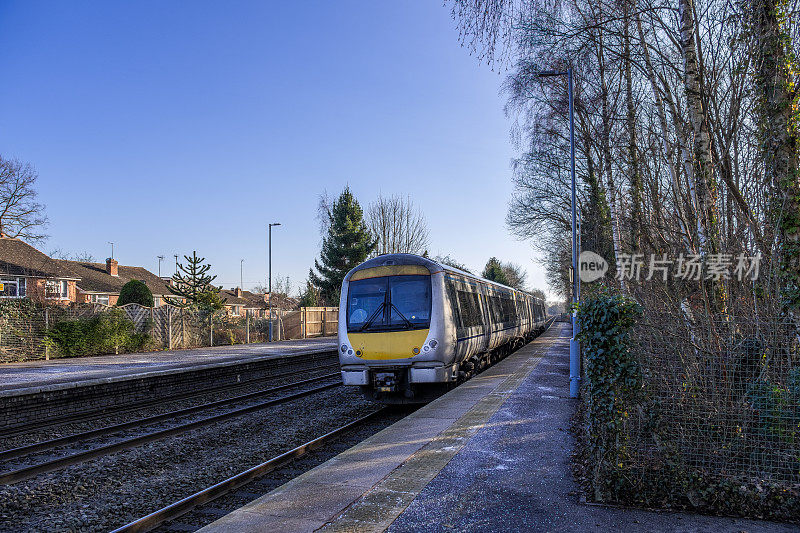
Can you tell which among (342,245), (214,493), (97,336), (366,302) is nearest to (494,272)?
(342,245)

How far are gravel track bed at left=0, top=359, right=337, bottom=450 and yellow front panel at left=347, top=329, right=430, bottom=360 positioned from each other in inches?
198

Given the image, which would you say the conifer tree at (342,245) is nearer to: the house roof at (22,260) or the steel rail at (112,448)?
the house roof at (22,260)

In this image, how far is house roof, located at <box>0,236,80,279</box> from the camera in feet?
113

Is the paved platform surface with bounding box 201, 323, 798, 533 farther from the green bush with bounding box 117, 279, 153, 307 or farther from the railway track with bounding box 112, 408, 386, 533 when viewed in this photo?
the green bush with bounding box 117, 279, 153, 307

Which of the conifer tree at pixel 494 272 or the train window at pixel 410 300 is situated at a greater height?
the conifer tree at pixel 494 272

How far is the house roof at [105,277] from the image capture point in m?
47.8

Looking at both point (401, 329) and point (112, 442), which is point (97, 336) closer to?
point (112, 442)

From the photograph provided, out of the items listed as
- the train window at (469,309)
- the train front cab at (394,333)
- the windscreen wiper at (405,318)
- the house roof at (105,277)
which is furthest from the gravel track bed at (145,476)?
the house roof at (105,277)

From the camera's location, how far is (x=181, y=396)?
1362cm

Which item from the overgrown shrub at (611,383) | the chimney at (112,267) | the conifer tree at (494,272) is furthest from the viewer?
the conifer tree at (494,272)

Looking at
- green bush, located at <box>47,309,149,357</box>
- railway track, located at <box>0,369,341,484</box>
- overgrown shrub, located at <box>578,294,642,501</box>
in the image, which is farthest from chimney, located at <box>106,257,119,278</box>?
overgrown shrub, located at <box>578,294,642,501</box>

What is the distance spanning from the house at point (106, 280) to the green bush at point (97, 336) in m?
22.9

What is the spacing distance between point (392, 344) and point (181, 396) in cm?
655

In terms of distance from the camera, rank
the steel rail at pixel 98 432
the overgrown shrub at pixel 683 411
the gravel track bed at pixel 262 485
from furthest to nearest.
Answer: the steel rail at pixel 98 432, the gravel track bed at pixel 262 485, the overgrown shrub at pixel 683 411
